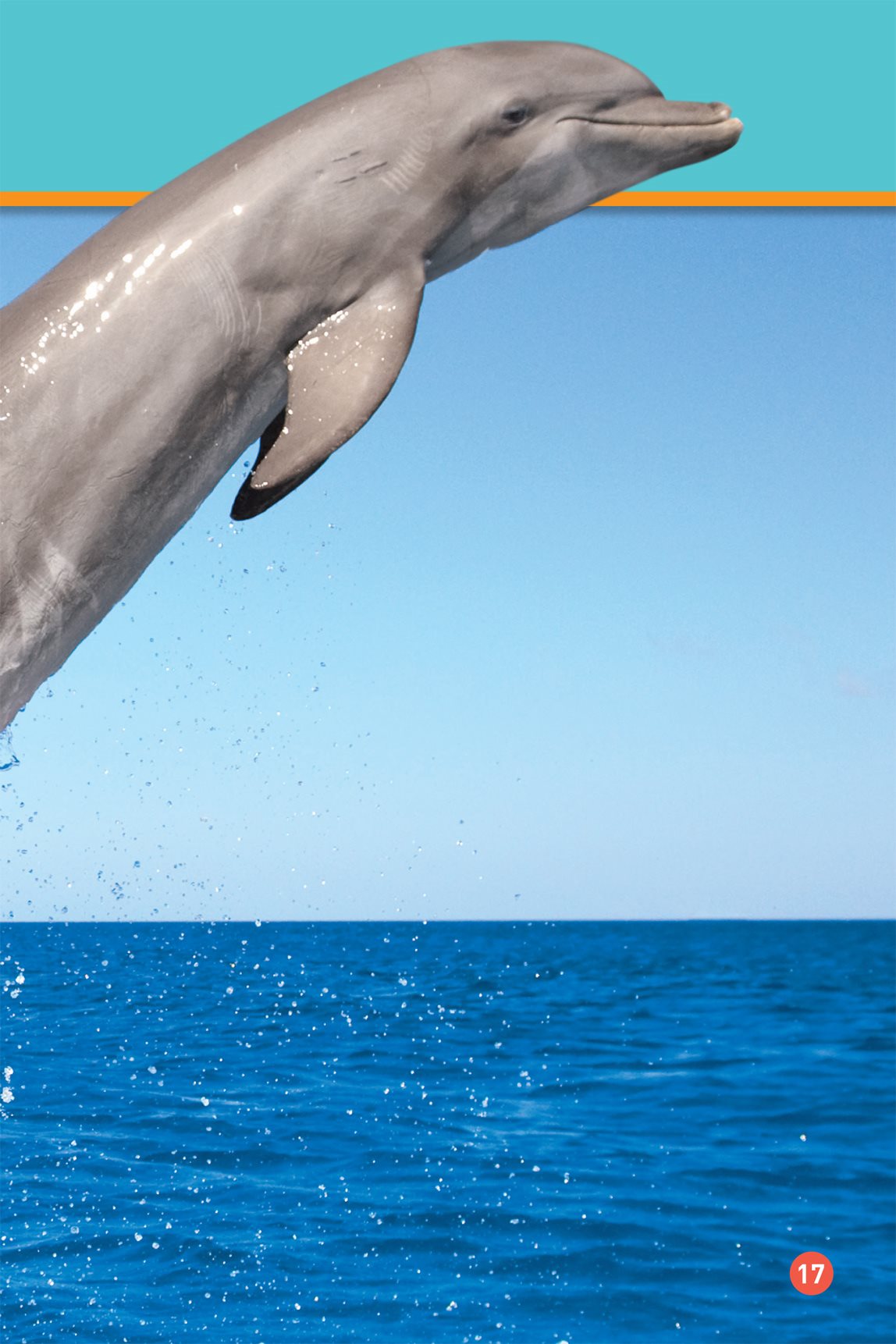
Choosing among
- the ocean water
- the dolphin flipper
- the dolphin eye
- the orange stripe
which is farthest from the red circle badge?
the dolphin eye

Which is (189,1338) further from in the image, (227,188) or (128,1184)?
(227,188)

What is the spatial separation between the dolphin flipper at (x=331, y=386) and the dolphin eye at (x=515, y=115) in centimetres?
55

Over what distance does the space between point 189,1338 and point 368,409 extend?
7.44 m

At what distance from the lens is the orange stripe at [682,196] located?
7.05m

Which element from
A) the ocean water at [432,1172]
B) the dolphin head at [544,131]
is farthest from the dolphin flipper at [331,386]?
the ocean water at [432,1172]

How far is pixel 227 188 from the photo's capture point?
11.2 feet

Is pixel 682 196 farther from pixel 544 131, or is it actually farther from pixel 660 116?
pixel 544 131

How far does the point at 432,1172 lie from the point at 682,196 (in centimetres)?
990

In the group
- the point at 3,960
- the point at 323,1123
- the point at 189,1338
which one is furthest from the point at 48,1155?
the point at 3,960

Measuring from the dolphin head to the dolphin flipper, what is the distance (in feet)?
0.89

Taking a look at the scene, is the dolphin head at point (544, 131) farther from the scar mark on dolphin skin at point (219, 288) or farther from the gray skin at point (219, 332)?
the scar mark on dolphin skin at point (219, 288)

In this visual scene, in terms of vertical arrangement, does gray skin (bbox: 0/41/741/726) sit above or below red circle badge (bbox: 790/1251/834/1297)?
above

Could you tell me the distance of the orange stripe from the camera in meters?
7.05

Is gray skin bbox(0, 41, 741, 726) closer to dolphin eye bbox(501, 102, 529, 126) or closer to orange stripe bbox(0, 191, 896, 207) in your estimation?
dolphin eye bbox(501, 102, 529, 126)
